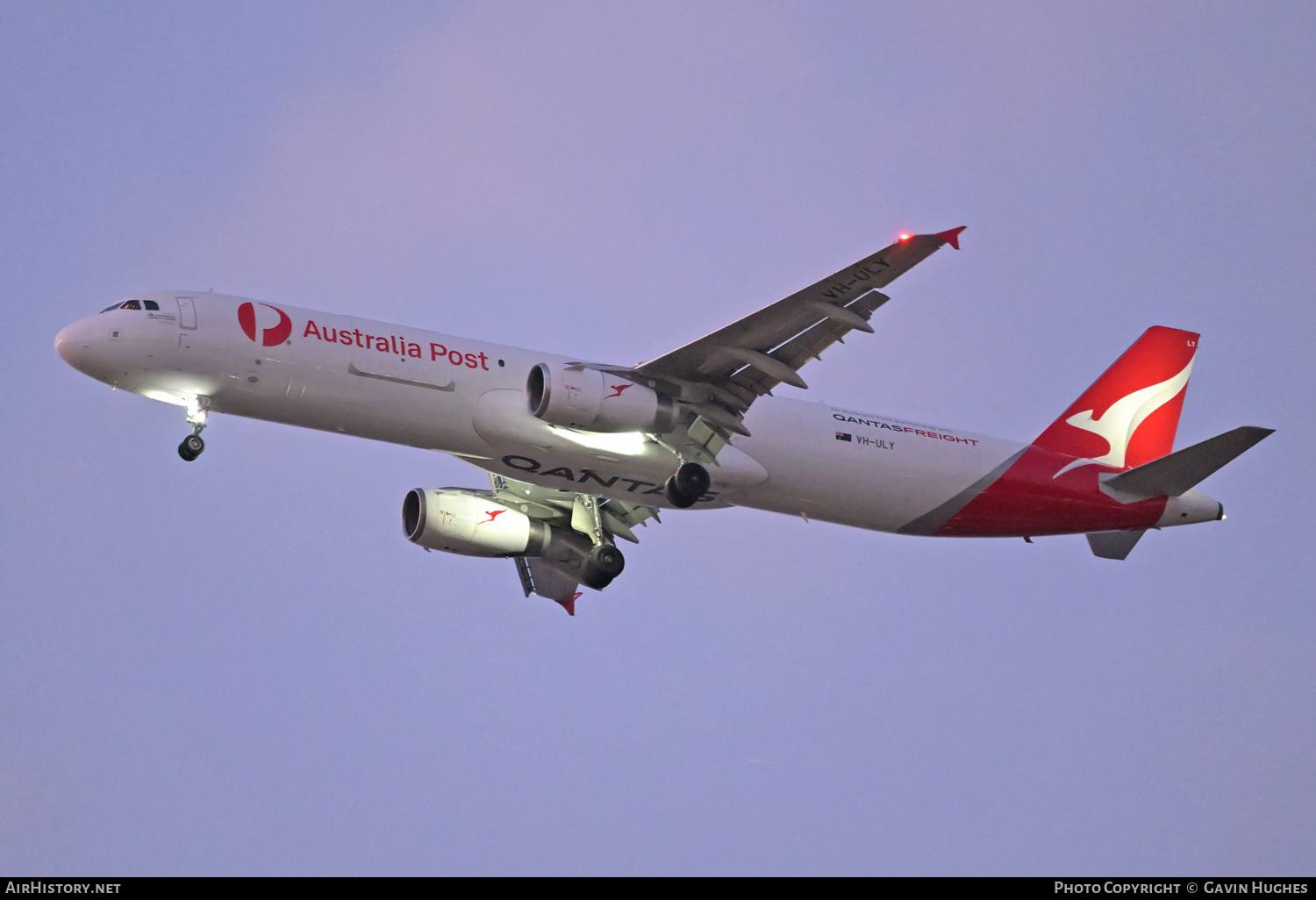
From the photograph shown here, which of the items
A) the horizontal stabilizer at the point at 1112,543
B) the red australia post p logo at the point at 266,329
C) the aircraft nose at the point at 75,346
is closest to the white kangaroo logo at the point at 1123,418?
the horizontal stabilizer at the point at 1112,543

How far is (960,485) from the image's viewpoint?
36.1 metres

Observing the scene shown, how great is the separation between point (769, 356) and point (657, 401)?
8.24 ft

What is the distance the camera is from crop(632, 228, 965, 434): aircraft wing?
29719 millimetres

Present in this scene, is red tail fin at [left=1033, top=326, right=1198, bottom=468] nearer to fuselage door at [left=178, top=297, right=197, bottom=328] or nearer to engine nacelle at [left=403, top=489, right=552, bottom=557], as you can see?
engine nacelle at [left=403, top=489, right=552, bottom=557]

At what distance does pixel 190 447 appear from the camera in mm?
31922

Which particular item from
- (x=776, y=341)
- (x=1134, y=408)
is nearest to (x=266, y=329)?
(x=776, y=341)

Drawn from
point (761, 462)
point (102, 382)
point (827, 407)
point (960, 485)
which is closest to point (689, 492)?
point (761, 462)

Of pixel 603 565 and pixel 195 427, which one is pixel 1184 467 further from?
pixel 195 427

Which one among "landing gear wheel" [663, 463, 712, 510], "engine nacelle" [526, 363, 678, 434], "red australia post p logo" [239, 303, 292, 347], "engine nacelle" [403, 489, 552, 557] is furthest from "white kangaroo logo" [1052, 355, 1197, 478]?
"red australia post p logo" [239, 303, 292, 347]

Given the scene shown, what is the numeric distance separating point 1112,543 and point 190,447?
70.7ft

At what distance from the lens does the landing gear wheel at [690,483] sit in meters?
33.3

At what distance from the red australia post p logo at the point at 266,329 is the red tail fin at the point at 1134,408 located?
18568 millimetres
